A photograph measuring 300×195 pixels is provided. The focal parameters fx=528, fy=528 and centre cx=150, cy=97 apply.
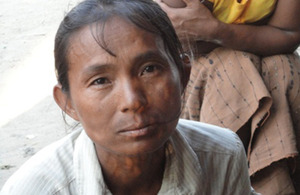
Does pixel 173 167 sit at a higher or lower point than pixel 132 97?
lower

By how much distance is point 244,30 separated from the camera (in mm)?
2725

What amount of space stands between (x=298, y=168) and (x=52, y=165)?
68.8 inches

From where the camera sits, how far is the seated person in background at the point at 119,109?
59.8 inches

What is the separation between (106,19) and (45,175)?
1.76ft

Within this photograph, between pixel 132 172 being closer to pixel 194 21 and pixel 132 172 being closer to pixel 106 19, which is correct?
pixel 106 19

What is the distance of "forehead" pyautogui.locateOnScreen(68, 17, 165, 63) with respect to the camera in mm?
1521

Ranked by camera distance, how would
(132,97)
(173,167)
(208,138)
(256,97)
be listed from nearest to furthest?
(132,97)
(173,167)
(208,138)
(256,97)

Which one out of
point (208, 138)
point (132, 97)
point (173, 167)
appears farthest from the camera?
point (208, 138)

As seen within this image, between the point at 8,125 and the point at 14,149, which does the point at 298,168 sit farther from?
the point at 8,125

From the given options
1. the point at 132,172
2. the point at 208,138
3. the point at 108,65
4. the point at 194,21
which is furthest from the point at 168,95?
the point at 194,21

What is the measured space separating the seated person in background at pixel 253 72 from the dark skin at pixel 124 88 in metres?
→ 1.13

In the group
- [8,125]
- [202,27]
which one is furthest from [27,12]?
[202,27]

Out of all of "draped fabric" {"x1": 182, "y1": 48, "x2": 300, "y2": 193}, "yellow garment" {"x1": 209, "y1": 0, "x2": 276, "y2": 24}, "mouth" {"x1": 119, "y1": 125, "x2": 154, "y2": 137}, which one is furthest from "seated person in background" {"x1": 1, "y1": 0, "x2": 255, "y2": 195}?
"yellow garment" {"x1": 209, "y1": 0, "x2": 276, "y2": 24}

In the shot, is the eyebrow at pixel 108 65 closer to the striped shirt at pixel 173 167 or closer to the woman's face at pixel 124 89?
the woman's face at pixel 124 89
